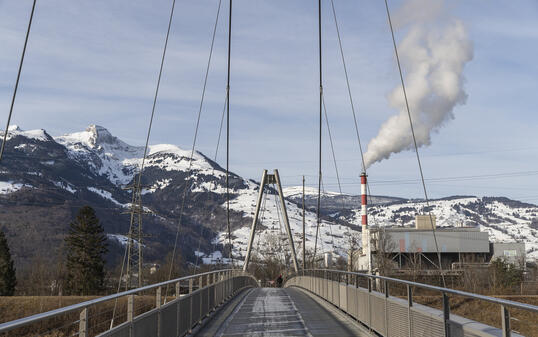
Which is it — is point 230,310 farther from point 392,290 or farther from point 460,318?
point 460,318

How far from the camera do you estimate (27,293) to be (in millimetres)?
133750

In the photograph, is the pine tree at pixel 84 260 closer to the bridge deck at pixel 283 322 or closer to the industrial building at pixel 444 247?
the industrial building at pixel 444 247

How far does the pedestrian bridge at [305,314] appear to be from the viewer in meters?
7.06

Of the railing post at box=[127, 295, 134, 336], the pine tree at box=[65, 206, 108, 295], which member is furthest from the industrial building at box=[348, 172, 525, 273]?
the railing post at box=[127, 295, 134, 336]

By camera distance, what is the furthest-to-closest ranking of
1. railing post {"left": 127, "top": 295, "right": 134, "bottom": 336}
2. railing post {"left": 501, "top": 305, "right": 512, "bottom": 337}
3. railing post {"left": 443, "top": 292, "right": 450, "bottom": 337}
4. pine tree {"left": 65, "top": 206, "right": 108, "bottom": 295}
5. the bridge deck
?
pine tree {"left": 65, "top": 206, "right": 108, "bottom": 295} < the bridge deck < railing post {"left": 127, "top": 295, "right": 134, "bottom": 336} < railing post {"left": 443, "top": 292, "right": 450, "bottom": 337} < railing post {"left": 501, "top": 305, "right": 512, "bottom": 337}

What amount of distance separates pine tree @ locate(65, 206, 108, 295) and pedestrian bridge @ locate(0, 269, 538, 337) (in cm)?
7355

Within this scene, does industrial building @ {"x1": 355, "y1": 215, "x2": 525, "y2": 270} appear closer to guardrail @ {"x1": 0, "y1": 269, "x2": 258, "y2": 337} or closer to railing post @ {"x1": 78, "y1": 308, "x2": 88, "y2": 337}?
guardrail @ {"x1": 0, "y1": 269, "x2": 258, "y2": 337}

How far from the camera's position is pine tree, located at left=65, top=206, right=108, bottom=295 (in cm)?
9525

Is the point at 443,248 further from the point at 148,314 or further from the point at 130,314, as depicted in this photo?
the point at 130,314

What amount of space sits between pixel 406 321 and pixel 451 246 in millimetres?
119399

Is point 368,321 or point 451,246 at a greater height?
point 451,246

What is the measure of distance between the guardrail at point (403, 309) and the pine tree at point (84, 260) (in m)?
79.6

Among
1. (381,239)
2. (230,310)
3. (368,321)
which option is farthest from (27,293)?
(368,321)

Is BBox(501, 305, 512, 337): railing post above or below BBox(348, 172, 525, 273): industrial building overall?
below
